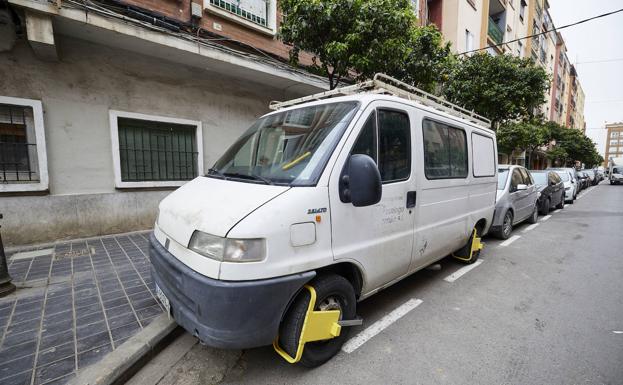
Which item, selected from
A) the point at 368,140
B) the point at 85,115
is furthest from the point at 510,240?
the point at 85,115

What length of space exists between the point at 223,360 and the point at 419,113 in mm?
3039

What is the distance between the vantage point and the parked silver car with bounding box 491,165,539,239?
6.13 m

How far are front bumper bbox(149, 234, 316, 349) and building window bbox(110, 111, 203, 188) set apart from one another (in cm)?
506

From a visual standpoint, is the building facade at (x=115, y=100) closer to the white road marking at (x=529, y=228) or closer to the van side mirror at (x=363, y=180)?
the van side mirror at (x=363, y=180)

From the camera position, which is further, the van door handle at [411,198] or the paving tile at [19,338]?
the van door handle at [411,198]

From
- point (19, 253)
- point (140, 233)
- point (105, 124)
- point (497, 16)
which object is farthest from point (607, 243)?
point (497, 16)

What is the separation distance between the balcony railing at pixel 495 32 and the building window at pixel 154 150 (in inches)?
778

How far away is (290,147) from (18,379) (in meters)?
2.68

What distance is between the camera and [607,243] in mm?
6117

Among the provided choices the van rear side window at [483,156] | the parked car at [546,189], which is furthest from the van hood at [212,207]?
the parked car at [546,189]

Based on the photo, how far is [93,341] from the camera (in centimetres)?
250

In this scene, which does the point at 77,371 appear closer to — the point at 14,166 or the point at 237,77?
the point at 14,166

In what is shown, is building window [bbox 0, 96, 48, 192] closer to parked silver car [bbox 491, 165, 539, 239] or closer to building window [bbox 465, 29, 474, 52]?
parked silver car [bbox 491, 165, 539, 239]

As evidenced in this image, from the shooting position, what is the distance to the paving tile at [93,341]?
242 centimetres
